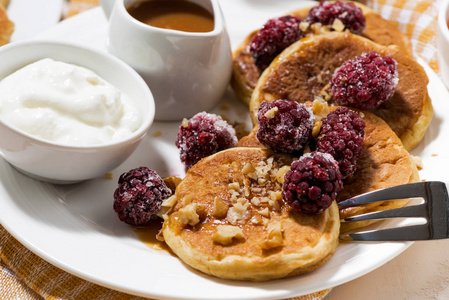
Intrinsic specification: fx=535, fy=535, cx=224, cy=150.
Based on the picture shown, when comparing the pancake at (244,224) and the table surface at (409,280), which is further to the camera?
the table surface at (409,280)

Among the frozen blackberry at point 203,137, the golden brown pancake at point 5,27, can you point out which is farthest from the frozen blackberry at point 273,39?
the golden brown pancake at point 5,27

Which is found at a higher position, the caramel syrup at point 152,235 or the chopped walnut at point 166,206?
the chopped walnut at point 166,206

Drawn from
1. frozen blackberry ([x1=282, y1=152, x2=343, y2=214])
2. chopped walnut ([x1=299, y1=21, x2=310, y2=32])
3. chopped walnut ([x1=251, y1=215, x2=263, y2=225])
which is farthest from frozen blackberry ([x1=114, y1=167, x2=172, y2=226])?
chopped walnut ([x1=299, y1=21, x2=310, y2=32])

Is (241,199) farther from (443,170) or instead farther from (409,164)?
(443,170)

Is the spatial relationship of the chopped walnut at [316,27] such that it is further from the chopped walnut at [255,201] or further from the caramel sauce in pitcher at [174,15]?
the chopped walnut at [255,201]

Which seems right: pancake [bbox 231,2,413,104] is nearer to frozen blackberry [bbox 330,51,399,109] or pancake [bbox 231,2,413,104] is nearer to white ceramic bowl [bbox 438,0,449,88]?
white ceramic bowl [bbox 438,0,449,88]
